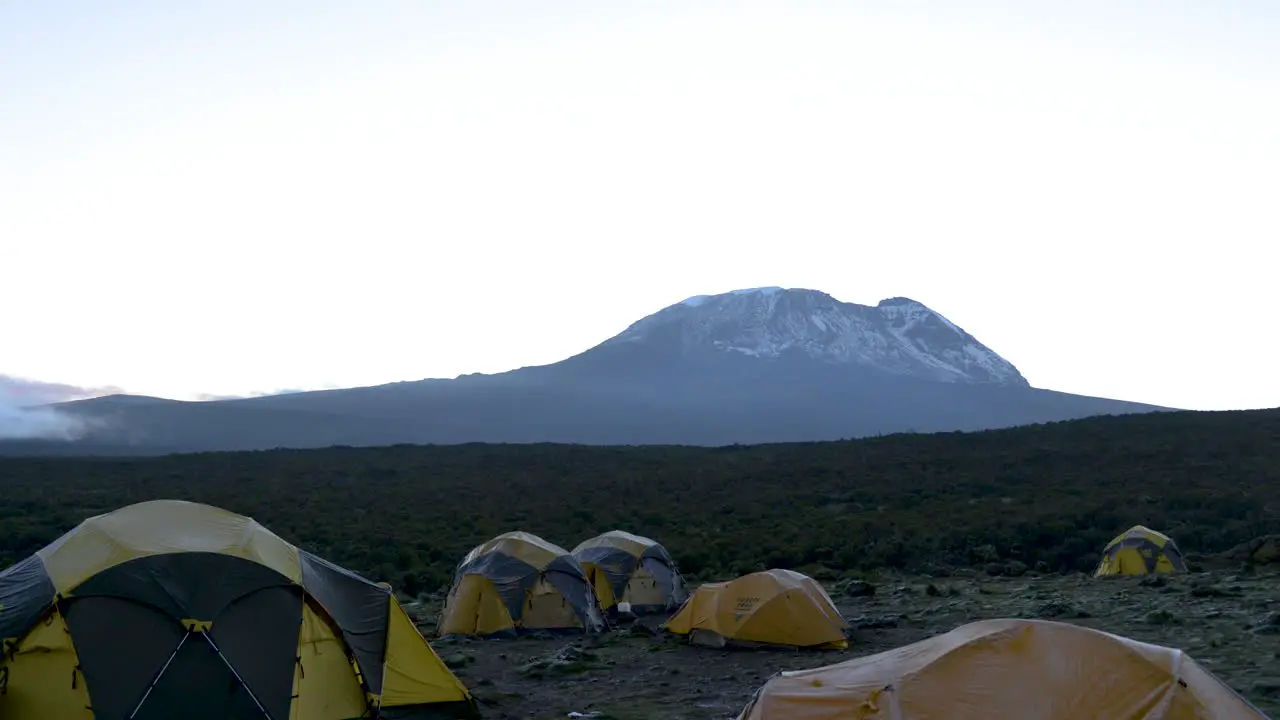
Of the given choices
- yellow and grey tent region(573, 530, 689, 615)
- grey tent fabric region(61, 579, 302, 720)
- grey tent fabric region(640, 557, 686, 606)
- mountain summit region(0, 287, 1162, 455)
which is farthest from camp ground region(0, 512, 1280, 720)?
mountain summit region(0, 287, 1162, 455)

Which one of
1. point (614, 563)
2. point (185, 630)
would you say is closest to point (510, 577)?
point (614, 563)

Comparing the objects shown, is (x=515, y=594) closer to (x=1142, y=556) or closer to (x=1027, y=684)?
(x=1027, y=684)

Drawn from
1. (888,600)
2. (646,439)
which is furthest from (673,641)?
(646,439)

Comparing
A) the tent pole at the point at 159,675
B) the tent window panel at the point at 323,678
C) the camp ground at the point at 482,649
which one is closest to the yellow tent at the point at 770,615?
the camp ground at the point at 482,649

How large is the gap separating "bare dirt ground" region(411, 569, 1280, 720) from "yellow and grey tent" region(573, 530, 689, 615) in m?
0.78

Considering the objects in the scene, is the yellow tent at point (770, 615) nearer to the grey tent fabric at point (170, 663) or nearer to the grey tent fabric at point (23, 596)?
the grey tent fabric at point (170, 663)

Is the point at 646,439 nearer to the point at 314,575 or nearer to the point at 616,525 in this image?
the point at 616,525

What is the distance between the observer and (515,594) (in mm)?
15883

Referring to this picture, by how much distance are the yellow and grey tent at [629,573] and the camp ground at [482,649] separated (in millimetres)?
2136

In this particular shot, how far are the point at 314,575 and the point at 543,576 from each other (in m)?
6.56

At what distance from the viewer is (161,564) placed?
29.7 ft

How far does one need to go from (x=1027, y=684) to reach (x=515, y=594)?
1046 centimetres

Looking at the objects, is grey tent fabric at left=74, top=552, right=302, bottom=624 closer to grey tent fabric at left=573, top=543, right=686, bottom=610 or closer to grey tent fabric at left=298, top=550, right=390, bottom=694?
grey tent fabric at left=298, top=550, right=390, bottom=694

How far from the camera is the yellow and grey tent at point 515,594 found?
1584cm
